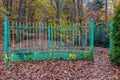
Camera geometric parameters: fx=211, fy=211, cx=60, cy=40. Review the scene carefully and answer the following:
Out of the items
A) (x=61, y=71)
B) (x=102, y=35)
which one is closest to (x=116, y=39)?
(x=61, y=71)

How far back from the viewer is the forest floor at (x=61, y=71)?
6832 millimetres

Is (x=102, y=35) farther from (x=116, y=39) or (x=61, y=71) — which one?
(x=61, y=71)

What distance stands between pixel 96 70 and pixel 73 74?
101 cm

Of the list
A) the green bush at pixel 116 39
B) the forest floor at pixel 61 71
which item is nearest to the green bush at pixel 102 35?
the forest floor at pixel 61 71

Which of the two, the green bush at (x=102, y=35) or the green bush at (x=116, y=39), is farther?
the green bush at (x=102, y=35)

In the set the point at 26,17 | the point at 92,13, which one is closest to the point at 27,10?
the point at 26,17

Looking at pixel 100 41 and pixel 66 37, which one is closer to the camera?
pixel 66 37

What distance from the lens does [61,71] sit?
7.53 metres

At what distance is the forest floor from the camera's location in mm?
6832

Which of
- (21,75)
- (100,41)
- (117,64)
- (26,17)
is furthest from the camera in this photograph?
(26,17)

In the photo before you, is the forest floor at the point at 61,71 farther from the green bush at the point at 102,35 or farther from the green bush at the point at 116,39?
the green bush at the point at 102,35

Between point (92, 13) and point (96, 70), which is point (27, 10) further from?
point (96, 70)

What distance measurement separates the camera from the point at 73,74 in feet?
23.6

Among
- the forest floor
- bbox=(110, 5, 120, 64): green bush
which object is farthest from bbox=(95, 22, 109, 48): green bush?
bbox=(110, 5, 120, 64): green bush
